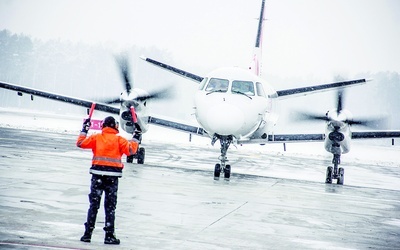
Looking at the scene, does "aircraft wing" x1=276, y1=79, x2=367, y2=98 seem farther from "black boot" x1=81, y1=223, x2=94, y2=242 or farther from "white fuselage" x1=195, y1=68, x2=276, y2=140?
"black boot" x1=81, y1=223, x2=94, y2=242

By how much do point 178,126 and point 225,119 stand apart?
510 centimetres

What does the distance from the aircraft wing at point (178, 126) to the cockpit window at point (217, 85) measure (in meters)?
2.72

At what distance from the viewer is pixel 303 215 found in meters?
10.2

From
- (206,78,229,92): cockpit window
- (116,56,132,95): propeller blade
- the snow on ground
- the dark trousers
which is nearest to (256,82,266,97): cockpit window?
(206,78,229,92): cockpit window

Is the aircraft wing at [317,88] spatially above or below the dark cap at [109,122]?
above

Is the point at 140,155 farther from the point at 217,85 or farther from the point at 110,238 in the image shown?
Answer: the point at 110,238

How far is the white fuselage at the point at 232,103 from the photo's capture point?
15109 millimetres

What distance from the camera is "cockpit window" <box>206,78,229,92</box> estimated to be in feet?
53.8

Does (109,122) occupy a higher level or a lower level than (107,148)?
higher

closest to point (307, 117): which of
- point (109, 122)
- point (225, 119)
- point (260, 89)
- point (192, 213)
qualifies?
point (260, 89)

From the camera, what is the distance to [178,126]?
19.8m

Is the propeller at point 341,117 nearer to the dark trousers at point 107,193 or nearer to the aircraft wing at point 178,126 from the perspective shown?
the aircraft wing at point 178,126

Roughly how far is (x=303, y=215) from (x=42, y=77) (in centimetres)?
13675

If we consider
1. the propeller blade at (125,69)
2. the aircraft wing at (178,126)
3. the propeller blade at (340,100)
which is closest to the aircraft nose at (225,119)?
the aircraft wing at (178,126)
